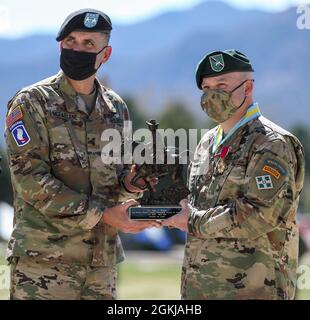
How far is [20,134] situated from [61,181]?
1.44 ft

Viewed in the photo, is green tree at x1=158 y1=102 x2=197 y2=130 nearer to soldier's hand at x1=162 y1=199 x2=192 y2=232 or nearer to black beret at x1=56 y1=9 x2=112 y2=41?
black beret at x1=56 y1=9 x2=112 y2=41

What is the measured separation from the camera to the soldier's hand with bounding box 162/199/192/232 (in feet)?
19.9

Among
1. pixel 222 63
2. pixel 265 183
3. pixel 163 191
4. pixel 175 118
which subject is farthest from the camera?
pixel 175 118

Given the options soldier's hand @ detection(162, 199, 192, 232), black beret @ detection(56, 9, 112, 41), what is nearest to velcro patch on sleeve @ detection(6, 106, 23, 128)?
black beret @ detection(56, 9, 112, 41)

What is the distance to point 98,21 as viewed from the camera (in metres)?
6.46

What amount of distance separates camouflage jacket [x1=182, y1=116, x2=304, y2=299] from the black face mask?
3.60 feet

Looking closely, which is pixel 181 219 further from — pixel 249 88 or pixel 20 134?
pixel 20 134

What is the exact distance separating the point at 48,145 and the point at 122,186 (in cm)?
63

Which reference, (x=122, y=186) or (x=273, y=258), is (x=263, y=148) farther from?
(x=122, y=186)

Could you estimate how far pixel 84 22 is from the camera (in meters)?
6.38

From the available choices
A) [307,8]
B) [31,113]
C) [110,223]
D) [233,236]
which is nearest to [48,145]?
[31,113]

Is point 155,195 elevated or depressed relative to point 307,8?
depressed

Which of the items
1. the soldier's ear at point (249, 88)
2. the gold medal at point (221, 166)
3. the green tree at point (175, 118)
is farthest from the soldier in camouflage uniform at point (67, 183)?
the green tree at point (175, 118)

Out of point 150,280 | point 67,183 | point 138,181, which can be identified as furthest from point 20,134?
point 150,280
